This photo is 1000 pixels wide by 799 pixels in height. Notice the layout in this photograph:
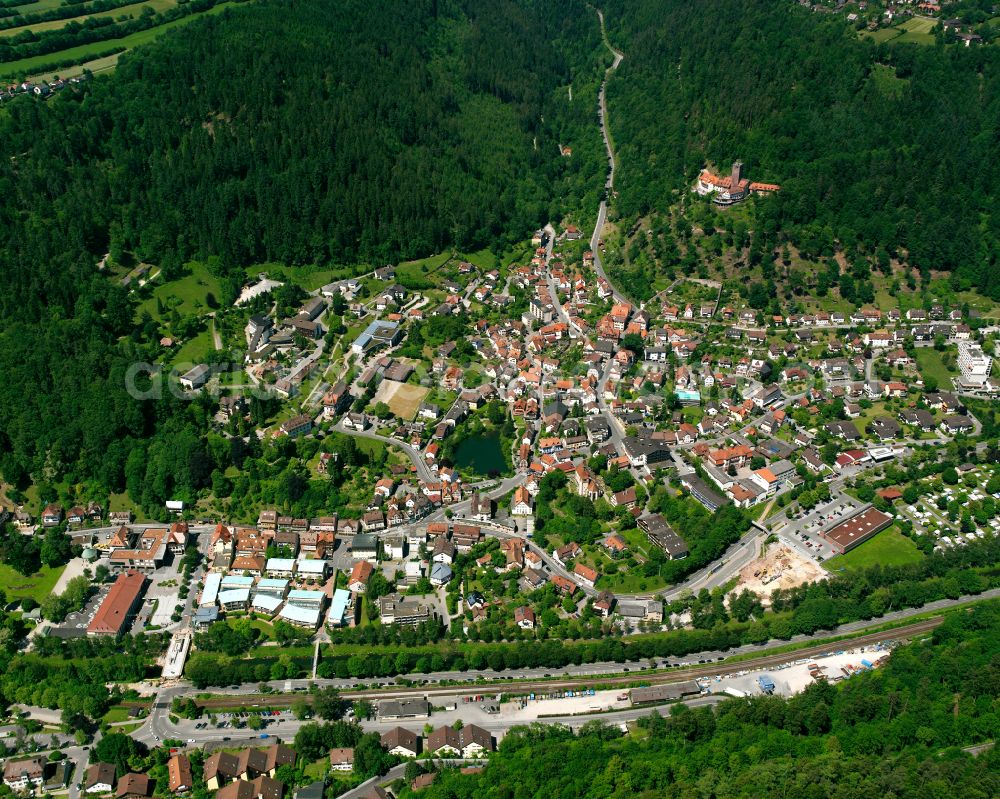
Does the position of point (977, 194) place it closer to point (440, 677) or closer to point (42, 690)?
point (440, 677)

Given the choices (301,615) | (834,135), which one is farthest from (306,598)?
(834,135)

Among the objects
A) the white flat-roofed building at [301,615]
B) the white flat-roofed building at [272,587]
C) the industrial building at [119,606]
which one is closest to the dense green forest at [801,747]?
the white flat-roofed building at [301,615]

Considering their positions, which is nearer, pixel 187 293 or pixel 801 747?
pixel 801 747

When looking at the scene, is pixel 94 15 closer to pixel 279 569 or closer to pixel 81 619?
pixel 81 619

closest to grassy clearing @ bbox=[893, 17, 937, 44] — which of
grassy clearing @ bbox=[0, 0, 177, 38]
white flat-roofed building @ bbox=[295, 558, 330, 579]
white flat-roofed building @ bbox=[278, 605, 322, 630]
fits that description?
white flat-roofed building @ bbox=[295, 558, 330, 579]

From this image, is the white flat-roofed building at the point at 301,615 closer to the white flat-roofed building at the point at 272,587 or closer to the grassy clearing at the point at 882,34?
the white flat-roofed building at the point at 272,587

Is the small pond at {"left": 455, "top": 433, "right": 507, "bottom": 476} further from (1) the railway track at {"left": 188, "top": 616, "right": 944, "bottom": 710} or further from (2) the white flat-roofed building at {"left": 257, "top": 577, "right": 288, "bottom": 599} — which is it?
(1) the railway track at {"left": 188, "top": 616, "right": 944, "bottom": 710}

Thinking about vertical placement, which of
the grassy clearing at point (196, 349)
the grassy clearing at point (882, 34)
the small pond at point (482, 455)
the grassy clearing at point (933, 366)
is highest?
the grassy clearing at point (882, 34)
